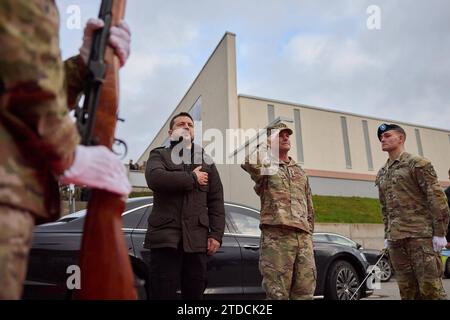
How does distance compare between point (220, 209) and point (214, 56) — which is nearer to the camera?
point (220, 209)

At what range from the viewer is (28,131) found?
112 centimetres

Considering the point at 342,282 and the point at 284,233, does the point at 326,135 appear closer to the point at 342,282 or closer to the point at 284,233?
the point at 342,282

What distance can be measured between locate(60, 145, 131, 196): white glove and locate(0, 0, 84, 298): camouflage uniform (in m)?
0.06

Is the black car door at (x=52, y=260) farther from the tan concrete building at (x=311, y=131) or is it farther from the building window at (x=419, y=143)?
the building window at (x=419, y=143)

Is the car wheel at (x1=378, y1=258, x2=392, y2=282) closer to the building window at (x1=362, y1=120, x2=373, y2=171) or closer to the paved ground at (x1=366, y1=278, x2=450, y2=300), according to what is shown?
the paved ground at (x1=366, y1=278, x2=450, y2=300)

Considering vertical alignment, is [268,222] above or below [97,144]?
above

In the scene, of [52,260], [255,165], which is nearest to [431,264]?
[255,165]

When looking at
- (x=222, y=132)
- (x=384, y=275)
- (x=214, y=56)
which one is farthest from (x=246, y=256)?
(x=214, y=56)

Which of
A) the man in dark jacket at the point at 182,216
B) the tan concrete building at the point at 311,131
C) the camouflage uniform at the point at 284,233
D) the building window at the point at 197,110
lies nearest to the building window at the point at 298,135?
the tan concrete building at the point at 311,131

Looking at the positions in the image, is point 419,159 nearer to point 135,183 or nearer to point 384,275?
point 384,275

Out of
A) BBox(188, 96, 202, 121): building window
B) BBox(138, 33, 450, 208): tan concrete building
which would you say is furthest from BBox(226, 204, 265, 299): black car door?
BBox(188, 96, 202, 121): building window

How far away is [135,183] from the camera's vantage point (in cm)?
2166

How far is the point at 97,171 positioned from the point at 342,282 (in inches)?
224

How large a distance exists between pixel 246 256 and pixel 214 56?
19.4 metres
